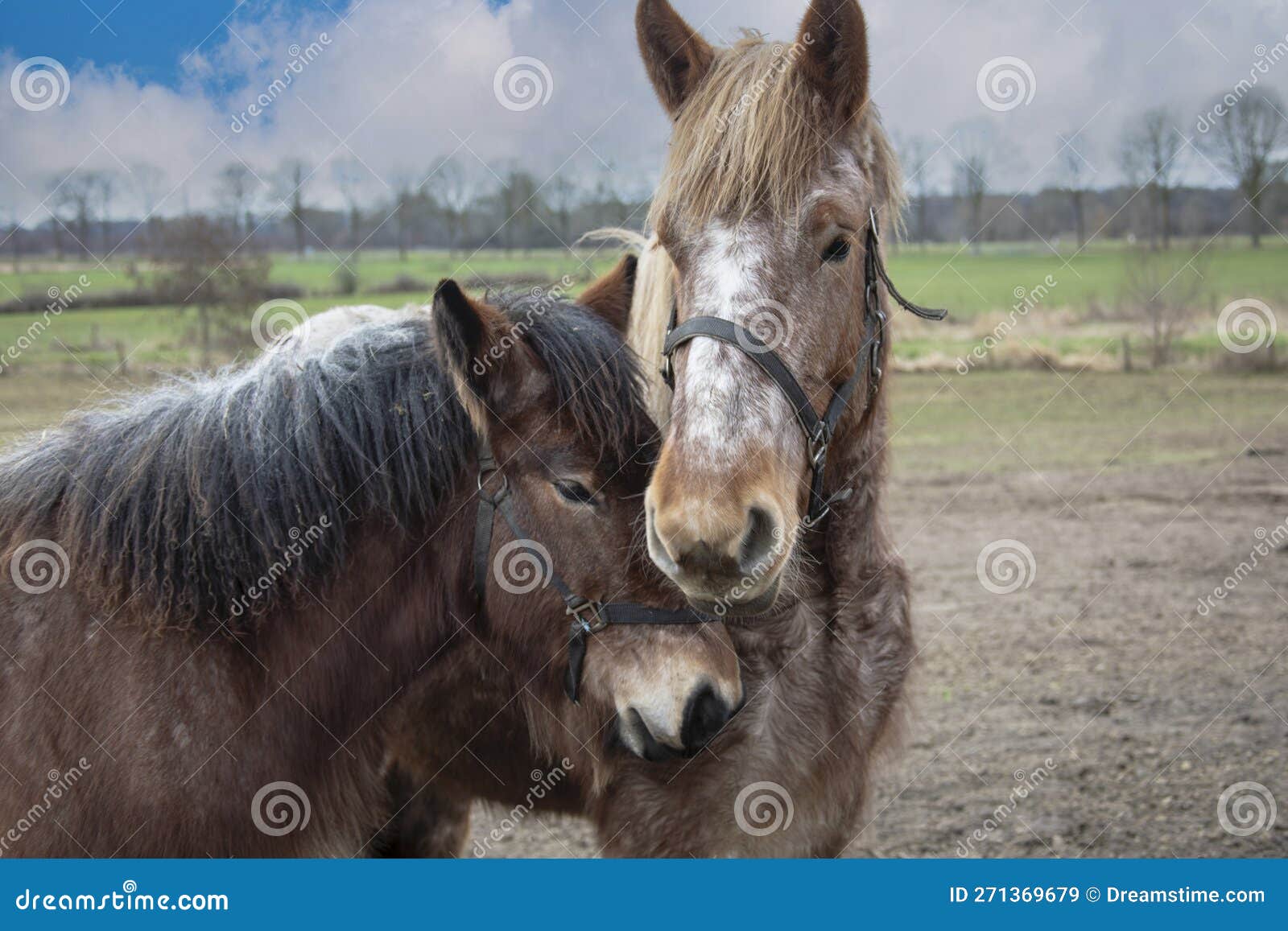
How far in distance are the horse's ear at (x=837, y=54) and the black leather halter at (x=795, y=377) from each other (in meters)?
0.39

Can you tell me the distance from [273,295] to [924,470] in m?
9.37

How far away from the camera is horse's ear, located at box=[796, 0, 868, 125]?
3.10 metres

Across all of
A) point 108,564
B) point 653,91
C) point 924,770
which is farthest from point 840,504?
point 924,770

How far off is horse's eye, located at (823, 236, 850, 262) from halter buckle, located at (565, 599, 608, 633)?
53.4 inches

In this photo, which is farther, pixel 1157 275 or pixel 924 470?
pixel 924 470

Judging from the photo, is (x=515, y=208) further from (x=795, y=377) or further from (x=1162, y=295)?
(x=1162, y=295)

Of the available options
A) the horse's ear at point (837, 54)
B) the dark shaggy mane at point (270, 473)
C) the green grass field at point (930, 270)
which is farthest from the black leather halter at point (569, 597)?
the horse's ear at point (837, 54)

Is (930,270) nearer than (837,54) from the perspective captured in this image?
No

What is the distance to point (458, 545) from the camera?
3168mm

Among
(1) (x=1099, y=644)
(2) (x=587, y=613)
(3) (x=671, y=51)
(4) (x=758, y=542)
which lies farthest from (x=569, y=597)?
(1) (x=1099, y=644)

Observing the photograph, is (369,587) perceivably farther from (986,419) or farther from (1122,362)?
(1122,362)

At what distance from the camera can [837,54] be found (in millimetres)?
3143

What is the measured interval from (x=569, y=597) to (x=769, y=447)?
0.88 meters

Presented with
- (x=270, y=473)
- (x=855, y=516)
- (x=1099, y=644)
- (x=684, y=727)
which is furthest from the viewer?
(x=1099, y=644)
